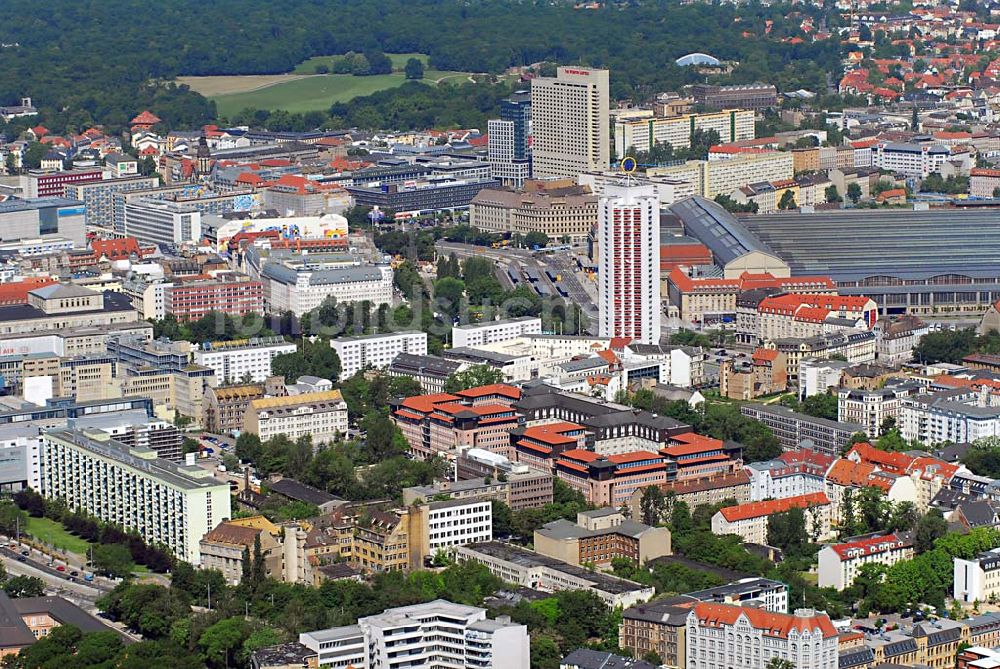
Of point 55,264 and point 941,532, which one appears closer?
point 941,532

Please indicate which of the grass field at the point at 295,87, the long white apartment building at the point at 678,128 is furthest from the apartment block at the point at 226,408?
the grass field at the point at 295,87

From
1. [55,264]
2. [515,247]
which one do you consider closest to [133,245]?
[55,264]

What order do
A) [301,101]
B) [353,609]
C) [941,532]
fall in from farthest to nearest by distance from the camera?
1. [301,101]
2. [941,532]
3. [353,609]

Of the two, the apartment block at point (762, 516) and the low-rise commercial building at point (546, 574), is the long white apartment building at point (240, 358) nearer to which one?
the low-rise commercial building at point (546, 574)

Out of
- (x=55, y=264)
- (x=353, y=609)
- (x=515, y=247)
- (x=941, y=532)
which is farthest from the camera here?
(x=515, y=247)

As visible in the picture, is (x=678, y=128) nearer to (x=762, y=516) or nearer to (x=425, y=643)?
(x=762, y=516)

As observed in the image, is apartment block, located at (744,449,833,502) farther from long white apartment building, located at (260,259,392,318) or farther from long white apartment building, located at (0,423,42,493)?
long white apartment building, located at (260,259,392,318)

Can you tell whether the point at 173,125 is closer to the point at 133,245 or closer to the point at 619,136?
the point at 619,136
